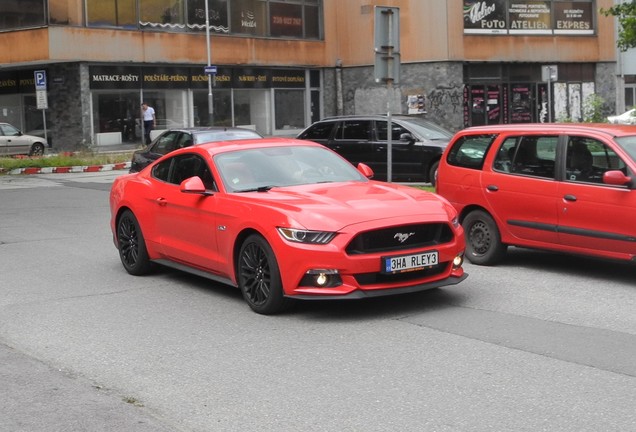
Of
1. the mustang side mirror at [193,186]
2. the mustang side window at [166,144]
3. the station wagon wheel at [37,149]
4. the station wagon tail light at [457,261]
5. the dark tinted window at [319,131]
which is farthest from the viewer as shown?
the station wagon wheel at [37,149]

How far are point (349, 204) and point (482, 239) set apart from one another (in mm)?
3011

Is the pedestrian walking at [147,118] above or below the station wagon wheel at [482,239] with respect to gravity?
above

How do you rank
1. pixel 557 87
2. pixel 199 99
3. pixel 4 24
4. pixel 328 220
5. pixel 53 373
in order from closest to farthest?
pixel 53 373 → pixel 328 220 → pixel 4 24 → pixel 199 99 → pixel 557 87

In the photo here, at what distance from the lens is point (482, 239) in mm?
10539

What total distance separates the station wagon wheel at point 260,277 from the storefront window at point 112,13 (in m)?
30.1

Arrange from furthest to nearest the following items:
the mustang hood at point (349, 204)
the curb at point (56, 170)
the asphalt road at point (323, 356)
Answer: the curb at point (56, 170), the mustang hood at point (349, 204), the asphalt road at point (323, 356)

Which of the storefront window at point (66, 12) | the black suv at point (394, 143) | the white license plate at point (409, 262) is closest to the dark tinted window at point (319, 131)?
the black suv at point (394, 143)

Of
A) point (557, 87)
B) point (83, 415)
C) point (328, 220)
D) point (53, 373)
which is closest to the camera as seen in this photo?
point (83, 415)

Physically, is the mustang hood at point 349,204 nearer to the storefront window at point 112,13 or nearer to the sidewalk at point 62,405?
the sidewalk at point 62,405

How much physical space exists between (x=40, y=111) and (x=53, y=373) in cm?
3334

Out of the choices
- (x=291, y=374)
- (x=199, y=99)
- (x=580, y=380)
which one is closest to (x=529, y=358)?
(x=580, y=380)

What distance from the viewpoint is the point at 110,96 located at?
37312 millimetres

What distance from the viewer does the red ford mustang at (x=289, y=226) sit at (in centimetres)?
766

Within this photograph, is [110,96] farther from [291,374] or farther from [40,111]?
[291,374]
